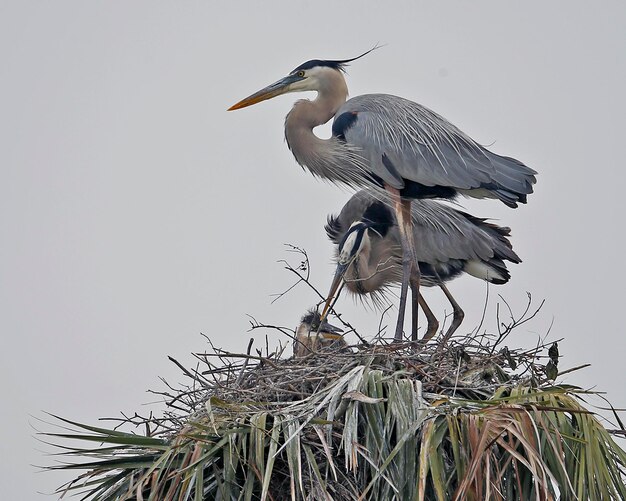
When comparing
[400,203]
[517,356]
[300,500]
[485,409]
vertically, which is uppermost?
[400,203]

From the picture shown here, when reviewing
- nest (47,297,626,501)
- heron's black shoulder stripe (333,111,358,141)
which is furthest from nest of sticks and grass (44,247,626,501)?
heron's black shoulder stripe (333,111,358,141)

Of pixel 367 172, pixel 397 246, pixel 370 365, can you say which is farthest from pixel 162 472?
pixel 397 246

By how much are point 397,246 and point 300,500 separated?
11.1 feet

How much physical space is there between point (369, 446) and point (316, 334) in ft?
6.81

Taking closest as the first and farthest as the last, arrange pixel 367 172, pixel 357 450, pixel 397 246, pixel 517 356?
pixel 357 450 → pixel 517 356 → pixel 367 172 → pixel 397 246

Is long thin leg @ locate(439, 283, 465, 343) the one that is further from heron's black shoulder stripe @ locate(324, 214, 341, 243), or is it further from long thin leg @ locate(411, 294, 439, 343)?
heron's black shoulder stripe @ locate(324, 214, 341, 243)

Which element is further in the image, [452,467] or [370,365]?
[370,365]

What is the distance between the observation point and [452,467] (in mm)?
4543

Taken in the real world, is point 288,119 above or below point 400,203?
above

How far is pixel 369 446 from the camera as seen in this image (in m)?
4.49

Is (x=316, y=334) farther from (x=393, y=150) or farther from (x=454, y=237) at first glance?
(x=454, y=237)

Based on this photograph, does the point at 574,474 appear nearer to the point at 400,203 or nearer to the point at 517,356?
the point at 517,356

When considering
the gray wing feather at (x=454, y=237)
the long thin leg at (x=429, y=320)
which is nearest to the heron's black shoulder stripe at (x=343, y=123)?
the gray wing feather at (x=454, y=237)

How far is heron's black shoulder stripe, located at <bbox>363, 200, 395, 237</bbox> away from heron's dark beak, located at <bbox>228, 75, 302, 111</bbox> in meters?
0.96
